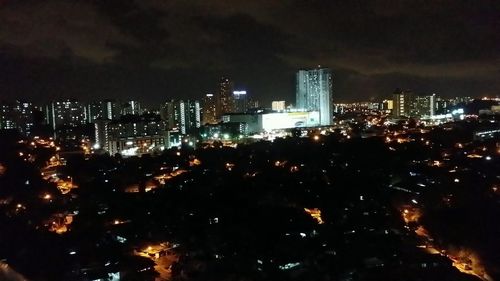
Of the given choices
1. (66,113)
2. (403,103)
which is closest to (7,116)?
(66,113)

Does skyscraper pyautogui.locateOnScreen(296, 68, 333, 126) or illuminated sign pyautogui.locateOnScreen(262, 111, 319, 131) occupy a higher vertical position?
skyscraper pyautogui.locateOnScreen(296, 68, 333, 126)

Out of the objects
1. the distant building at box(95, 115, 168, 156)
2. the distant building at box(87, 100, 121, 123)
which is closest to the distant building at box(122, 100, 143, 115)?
the distant building at box(87, 100, 121, 123)

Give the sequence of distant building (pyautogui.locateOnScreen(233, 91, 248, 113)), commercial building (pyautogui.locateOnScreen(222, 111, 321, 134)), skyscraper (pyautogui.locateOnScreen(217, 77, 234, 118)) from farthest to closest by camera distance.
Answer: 1. distant building (pyautogui.locateOnScreen(233, 91, 248, 113))
2. skyscraper (pyautogui.locateOnScreen(217, 77, 234, 118))
3. commercial building (pyautogui.locateOnScreen(222, 111, 321, 134))

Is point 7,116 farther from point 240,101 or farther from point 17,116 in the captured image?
point 240,101

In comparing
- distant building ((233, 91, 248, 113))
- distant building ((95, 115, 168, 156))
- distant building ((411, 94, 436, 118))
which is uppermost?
distant building ((233, 91, 248, 113))

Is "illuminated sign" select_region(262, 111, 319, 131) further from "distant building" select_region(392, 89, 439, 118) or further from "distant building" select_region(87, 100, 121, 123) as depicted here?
"distant building" select_region(392, 89, 439, 118)

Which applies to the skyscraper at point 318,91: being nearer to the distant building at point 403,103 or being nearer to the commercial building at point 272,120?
the commercial building at point 272,120
